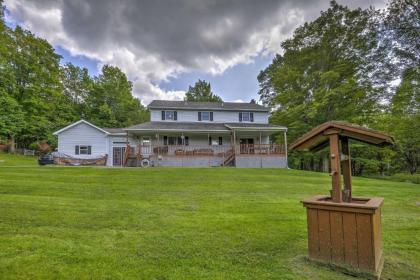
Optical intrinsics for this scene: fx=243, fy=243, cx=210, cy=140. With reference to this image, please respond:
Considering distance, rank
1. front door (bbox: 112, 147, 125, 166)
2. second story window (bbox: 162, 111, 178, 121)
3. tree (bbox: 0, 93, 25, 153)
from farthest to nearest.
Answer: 1. tree (bbox: 0, 93, 25, 153)
2. second story window (bbox: 162, 111, 178, 121)
3. front door (bbox: 112, 147, 125, 166)

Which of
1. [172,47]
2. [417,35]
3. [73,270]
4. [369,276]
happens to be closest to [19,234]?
[73,270]

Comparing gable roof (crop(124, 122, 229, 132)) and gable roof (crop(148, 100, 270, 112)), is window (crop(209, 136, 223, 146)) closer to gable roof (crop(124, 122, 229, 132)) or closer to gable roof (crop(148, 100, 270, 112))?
gable roof (crop(124, 122, 229, 132))

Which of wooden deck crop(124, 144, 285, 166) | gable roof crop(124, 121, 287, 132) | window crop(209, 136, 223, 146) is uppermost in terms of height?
gable roof crop(124, 121, 287, 132)

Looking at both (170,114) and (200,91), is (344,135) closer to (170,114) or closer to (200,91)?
(170,114)

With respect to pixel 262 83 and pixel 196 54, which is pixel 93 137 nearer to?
pixel 196 54

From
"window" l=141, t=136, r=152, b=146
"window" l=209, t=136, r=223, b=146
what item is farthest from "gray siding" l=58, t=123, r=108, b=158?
"window" l=209, t=136, r=223, b=146

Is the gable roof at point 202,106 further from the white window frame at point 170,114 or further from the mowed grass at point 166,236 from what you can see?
the mowed grass at point 166,236

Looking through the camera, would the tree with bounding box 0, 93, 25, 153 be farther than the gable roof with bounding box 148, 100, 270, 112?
Yes

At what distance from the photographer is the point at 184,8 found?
14922 millimetres

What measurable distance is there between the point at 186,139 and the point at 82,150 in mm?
10098

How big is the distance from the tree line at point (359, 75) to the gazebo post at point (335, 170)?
17.5 metres

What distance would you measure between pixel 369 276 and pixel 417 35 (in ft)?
70.7

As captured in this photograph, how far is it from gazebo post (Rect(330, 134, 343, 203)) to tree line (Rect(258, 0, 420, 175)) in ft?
57.3

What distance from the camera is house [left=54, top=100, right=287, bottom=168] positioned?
20.8 metres
